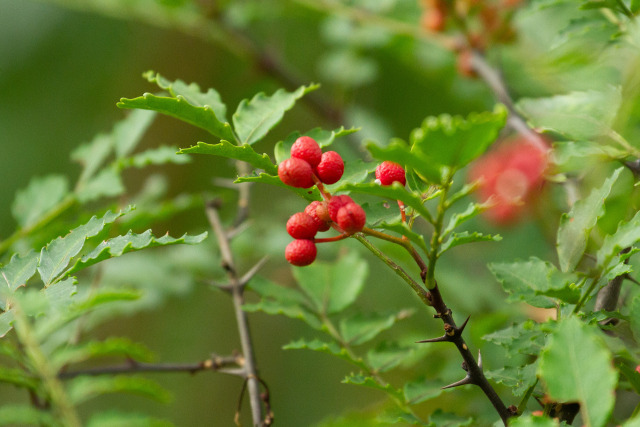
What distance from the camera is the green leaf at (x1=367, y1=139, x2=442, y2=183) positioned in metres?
0.46

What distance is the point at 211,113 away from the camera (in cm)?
63

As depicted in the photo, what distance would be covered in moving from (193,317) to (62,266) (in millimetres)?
2233

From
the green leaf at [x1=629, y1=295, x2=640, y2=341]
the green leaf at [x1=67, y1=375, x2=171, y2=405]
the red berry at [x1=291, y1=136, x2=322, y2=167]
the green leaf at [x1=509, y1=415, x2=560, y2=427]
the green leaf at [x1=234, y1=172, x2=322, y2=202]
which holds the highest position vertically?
the red berry at [x1=291, y1=136, x2=322, y2=167]

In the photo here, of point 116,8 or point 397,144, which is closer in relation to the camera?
point 397,144

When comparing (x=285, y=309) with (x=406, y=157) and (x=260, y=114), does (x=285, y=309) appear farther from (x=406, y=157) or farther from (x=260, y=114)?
(x=406, y=157)

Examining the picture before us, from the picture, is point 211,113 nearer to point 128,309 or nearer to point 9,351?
point 9,351

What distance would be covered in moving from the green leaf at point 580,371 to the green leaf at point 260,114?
38 centimetres

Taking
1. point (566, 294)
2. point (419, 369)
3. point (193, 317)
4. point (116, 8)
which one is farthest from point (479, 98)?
point (193, 317)

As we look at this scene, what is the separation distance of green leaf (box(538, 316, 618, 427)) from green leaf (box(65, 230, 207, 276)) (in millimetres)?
336

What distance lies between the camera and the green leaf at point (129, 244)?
0.62 meters

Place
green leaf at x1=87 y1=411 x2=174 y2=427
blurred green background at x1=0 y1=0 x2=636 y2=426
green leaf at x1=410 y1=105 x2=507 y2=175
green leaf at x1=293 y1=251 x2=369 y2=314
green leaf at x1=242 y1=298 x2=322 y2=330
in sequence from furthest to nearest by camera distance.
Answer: blurred green background at x1=0 y1=0 x2=636 y2=426, green leaf at x1=293 y1=251 x2=369 y2=314, green leaf at x1=242 y1=298 x2=322 y2=330, green leaf at x1=87 y1=411 x2=174 y2=427, green leaf at x1=410 y1=105 x2=507 y2=175

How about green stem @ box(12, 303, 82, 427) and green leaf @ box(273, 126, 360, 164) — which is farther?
green leaf @ box(273, 126, 360, 164)

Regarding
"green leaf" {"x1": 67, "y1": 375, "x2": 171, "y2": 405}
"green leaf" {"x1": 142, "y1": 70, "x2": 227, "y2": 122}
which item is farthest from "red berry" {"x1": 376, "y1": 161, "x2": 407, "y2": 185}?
"green leaf" {"x1": 67, "y1": 375, "x2": 171, "y2": 405}

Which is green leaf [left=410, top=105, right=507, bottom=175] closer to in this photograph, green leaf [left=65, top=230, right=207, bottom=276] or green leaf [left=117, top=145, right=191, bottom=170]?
green leaf [left=65, top=230, right=207, bottom=276]
